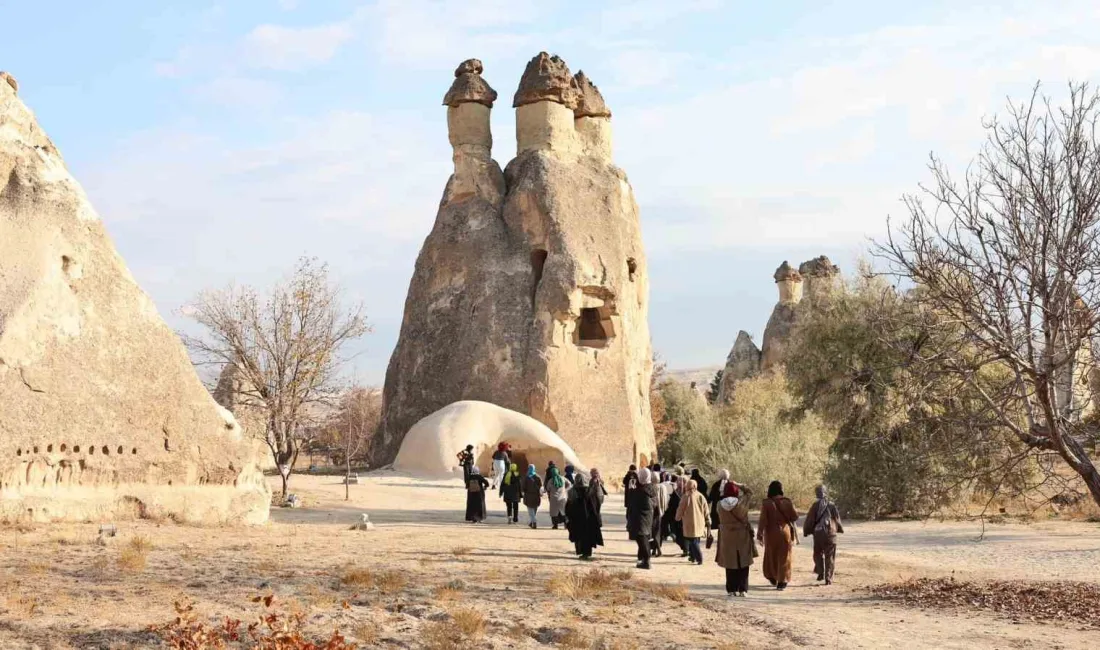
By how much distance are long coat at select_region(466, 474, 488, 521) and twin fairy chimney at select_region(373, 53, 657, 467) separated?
11.8 meters

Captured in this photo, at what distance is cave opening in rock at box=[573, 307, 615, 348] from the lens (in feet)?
108

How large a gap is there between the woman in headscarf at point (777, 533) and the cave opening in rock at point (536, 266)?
67.0ft

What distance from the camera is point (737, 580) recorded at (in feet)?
37.8

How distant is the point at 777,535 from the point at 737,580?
79 centimetres

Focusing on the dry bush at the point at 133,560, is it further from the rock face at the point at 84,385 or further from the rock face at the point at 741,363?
the rock face at the point at 741,363

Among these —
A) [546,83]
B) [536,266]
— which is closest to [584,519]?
[536,266]

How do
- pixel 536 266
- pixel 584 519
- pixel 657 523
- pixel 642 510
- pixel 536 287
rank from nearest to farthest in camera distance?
1. pixel 642 510
2. pixel 584 519
3. pixel 657 523
4. pixel 536 287
5. pixel 536 266

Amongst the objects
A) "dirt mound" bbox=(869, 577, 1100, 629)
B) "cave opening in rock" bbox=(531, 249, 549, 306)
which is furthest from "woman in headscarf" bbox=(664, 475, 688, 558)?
"cave opening in rock" bbox=(531, 249, 549, 306)

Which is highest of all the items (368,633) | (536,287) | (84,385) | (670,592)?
(536,287)

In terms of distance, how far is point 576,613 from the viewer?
9.82 metres

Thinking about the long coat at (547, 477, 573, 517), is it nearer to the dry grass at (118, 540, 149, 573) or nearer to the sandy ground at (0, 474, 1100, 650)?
the sandy ground at (0, 474, 1100, 650)

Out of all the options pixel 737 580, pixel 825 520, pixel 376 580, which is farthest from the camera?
pixel 825 520

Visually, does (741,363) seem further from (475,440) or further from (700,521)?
(700,521)

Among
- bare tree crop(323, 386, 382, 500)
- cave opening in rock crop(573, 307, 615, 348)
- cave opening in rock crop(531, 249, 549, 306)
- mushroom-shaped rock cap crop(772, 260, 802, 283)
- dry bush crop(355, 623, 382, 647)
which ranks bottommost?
dry bush crop(355, 623, 382, 647)
